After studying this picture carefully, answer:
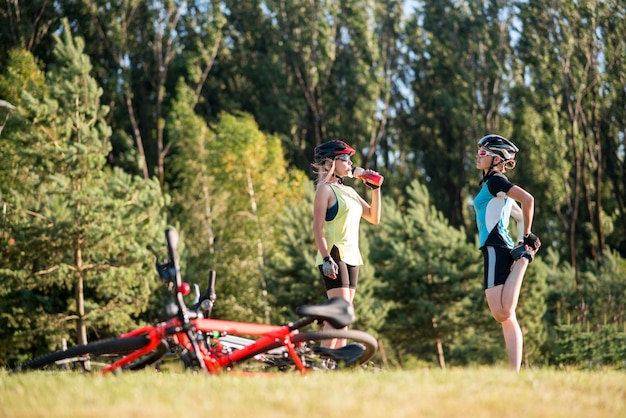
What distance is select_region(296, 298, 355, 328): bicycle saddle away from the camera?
6620mm

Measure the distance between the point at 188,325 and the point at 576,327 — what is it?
17726 millimetres

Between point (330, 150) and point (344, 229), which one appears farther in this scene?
point (330, 150)

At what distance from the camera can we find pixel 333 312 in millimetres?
6777

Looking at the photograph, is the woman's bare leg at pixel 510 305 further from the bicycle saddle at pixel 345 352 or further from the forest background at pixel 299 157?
the forest background at pixel 299 157

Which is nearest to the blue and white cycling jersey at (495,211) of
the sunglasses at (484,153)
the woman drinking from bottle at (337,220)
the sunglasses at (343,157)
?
the sunglasses at (484,153)

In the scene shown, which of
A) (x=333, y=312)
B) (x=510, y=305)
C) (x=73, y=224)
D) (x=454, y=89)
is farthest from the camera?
(x=454, y=89)

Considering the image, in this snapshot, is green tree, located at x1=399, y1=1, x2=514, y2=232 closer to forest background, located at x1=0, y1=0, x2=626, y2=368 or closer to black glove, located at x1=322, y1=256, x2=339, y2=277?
forest background, located at x1=0, y1=0, x2=626, y2=368

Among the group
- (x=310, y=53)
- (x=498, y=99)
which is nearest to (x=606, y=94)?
(x=498, y=99)

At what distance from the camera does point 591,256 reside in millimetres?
46344

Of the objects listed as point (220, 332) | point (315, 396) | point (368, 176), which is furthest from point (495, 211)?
point (315, 396)

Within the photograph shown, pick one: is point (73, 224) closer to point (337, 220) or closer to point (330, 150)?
point (330, 150)

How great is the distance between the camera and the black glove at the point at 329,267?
8.12m

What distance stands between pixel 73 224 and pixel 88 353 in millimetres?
22235

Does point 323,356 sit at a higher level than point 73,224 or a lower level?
lower
